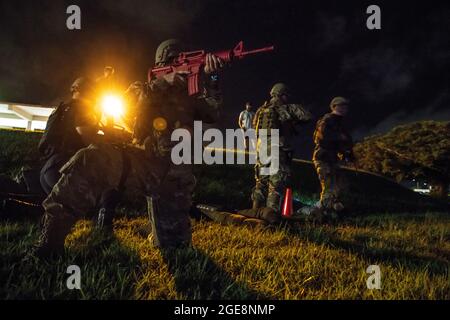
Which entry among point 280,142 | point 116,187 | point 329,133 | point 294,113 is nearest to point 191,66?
point 116,187

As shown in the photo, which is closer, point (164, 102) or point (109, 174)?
point (109, 174)

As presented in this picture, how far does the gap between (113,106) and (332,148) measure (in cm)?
446

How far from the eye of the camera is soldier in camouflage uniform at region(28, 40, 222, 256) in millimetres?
2221

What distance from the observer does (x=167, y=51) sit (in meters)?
3.24

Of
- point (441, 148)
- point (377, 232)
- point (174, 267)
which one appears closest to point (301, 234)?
point (377, 232)

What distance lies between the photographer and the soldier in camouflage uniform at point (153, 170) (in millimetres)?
2221

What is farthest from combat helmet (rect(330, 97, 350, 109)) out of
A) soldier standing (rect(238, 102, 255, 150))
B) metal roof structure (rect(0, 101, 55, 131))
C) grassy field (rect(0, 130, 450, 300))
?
metal roof structure (rect(0, 101, 55, 131))

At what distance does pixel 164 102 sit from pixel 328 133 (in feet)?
13.4

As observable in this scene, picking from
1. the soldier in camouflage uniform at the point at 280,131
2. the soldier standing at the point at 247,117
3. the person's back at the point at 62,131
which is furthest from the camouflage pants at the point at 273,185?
the soldier standing at the point at 247,117

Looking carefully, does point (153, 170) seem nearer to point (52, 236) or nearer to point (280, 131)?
point (52, 236)

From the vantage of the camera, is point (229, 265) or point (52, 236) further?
point (229, 265)

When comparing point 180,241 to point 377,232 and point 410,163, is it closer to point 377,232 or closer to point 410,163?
point 377,232

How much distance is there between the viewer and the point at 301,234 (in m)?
3.79

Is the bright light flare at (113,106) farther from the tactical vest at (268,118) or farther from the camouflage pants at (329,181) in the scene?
the camouflage pants at (329,181)
